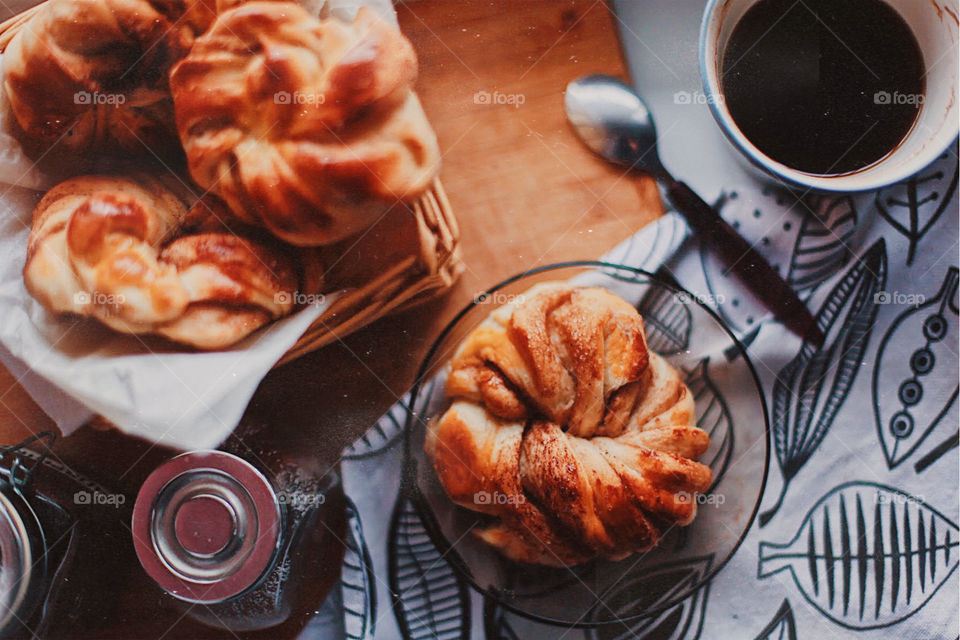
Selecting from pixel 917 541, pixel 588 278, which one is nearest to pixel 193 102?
pixel 588 278

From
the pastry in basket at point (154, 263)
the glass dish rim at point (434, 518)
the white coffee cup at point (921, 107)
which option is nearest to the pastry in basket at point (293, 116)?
the pastry in basket at point (154, 263)

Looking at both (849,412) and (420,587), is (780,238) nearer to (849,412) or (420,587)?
(849,412)

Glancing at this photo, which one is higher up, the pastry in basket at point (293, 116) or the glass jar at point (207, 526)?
the pastry in basket at point (293, 116)

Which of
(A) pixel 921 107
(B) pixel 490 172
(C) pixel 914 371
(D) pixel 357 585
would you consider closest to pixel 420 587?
(D) pixel 357 585

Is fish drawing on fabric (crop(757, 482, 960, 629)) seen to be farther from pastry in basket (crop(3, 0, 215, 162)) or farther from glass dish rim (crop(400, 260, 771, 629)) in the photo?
pastry in basket (crop(3, 0, 215, 162))

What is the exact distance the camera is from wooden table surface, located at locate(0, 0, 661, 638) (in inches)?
31.7

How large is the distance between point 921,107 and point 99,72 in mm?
815

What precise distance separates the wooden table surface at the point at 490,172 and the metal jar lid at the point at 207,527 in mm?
101

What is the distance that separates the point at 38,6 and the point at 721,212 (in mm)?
748

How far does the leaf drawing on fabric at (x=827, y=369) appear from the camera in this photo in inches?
32.5

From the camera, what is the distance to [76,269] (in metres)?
0.70

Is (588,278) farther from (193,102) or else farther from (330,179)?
(193,102)

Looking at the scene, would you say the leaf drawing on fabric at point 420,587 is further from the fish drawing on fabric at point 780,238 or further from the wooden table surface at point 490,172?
the fish drawing on fabric at point 780,238

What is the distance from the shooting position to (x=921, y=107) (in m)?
0.75
